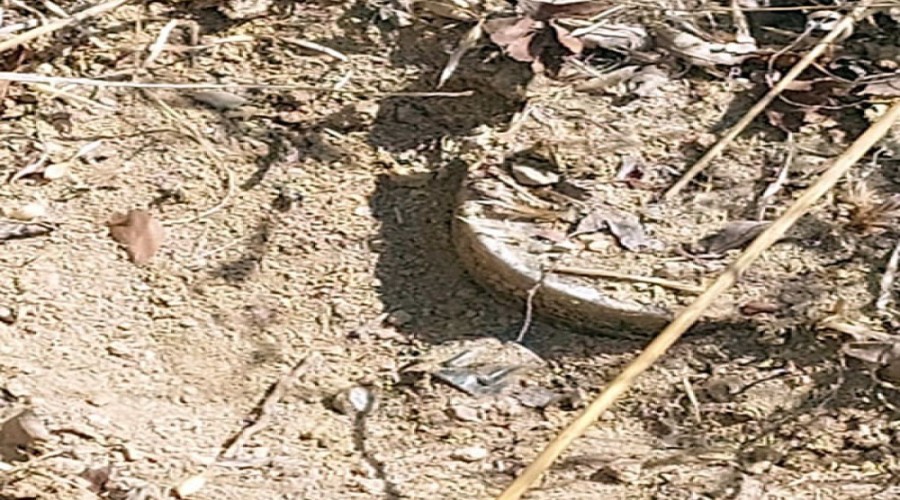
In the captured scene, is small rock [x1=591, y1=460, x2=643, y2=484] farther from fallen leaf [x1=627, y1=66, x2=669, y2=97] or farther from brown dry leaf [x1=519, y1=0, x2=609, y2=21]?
brown dry leaf [x1=519, y1=0, x2=609, y2=21]

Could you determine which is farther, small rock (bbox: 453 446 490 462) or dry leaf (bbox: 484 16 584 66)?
dry leaf (bbox: 484 16 584 66)

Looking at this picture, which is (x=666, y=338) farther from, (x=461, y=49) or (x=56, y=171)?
(x=56, y=171)

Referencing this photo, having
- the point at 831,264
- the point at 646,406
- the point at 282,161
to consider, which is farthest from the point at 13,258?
A: the point at 831,264

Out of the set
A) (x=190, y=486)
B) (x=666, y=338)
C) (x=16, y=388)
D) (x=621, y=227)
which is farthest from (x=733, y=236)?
(x=16, y=388)

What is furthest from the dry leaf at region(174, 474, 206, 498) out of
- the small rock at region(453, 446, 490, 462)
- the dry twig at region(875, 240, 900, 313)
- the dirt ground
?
the dry twig at region(875, 240, 900, 313)

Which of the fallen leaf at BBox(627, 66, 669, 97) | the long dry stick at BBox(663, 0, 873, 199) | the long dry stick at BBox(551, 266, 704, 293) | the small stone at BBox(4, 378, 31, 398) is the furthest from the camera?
the fallen leaf at BBox(627, 66, 669, 97)

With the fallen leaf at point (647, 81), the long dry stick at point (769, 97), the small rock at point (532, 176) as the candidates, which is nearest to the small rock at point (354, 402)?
the small rock at point (532, 176)
